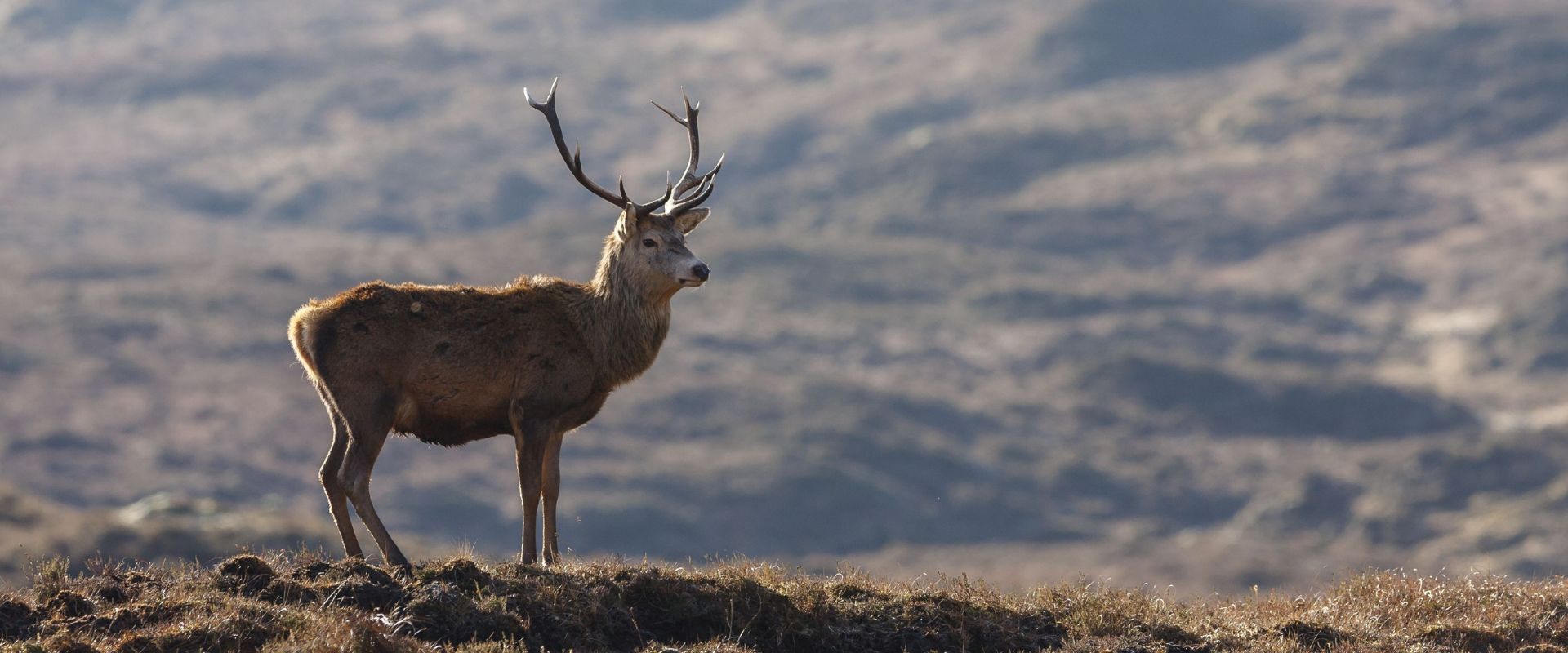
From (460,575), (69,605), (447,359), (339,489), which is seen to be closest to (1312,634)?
(460,575)

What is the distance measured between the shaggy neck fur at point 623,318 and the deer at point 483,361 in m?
0.01

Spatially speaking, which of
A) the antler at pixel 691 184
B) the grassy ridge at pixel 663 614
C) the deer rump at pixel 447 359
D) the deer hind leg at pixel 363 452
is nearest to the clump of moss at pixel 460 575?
the grassy ridge at pixel 663 614

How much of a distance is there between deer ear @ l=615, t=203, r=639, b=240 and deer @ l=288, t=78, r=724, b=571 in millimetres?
20

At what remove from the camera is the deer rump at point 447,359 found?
55.9ft

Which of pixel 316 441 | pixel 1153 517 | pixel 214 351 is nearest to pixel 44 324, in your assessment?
pixel 214 351

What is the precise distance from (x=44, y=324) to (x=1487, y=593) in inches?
5423

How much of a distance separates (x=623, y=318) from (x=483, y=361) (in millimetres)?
1782

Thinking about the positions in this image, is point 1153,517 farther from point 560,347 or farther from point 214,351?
point 560,347

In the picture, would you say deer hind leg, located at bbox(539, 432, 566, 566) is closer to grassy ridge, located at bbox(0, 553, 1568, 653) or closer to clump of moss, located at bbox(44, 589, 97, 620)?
grassy ridge, located at bbox(0, 553, 1568, 653)

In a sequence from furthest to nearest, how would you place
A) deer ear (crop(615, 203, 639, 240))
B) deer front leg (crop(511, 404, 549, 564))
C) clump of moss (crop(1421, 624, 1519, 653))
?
deer ear (crop(615, 203, 639, 240)) → deer front leg (crop(511, 404, 549, 564)) → clump of moss (crop(1421, 624, 1519, 653))

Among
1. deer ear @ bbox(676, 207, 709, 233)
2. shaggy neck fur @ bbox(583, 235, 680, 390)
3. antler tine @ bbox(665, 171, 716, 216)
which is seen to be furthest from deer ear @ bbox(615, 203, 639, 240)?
deer ear @ bbox(676, 207, 709, 233)

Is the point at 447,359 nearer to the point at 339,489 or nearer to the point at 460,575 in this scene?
the point at 339,489

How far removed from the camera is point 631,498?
12825cm

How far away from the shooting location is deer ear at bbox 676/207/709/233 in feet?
65.7
